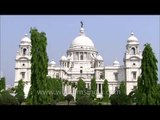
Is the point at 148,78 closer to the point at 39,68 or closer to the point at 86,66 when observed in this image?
the point at 39,68

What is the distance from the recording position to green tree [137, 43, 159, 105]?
24.8m

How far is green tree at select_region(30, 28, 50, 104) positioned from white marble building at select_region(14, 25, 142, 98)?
31.5m

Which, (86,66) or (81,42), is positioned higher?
(81,42)

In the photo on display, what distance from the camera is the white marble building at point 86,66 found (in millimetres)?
63875

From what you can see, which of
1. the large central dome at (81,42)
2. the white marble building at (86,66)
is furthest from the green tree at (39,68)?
the large central dome at (81,42)

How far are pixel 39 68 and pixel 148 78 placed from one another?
7.49 m

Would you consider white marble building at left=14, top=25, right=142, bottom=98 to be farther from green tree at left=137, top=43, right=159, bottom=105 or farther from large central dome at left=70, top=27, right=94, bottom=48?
green tree at left=137, top=43, right=159, bottom=105

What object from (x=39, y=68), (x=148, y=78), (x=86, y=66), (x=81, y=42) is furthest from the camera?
(x=81, y=42)

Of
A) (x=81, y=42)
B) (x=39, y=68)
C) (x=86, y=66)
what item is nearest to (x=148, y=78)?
(x=39, y=68)

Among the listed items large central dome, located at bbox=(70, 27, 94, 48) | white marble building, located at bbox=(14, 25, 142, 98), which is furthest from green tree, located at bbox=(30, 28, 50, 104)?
large central dome, located at bbox=(70, 27, 94, 48)

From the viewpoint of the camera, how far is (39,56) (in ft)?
81.7

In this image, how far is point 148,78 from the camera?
997 inches
